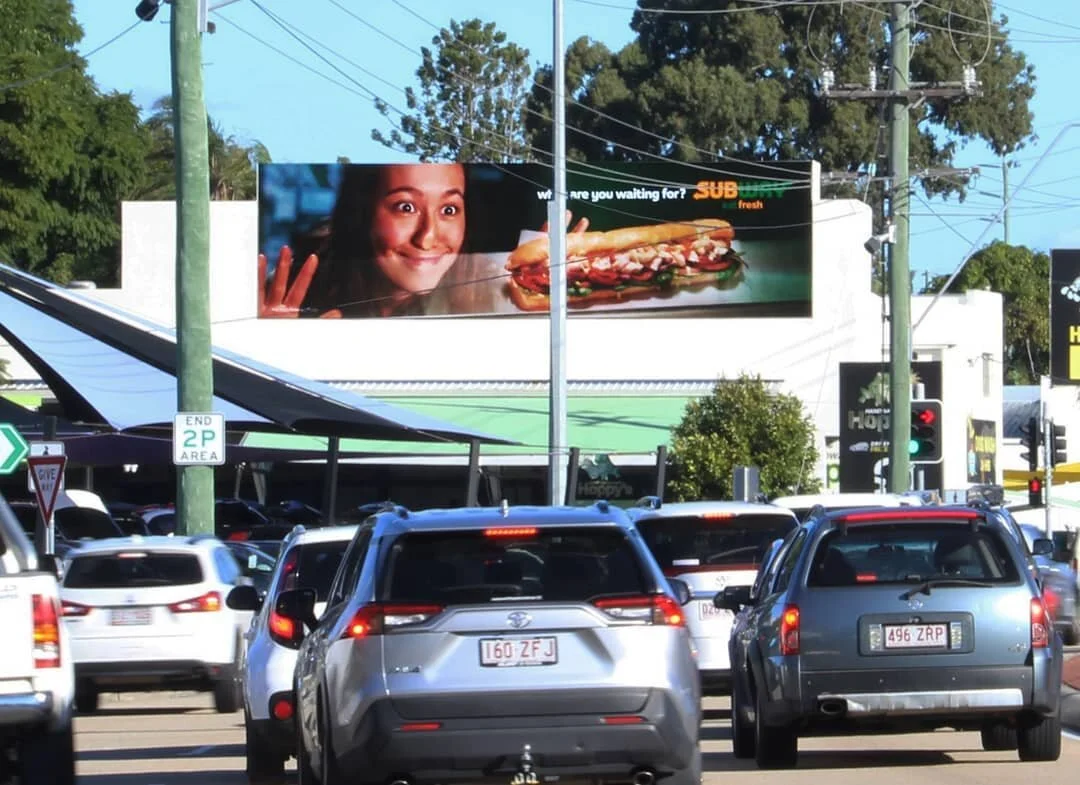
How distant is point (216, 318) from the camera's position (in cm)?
5681

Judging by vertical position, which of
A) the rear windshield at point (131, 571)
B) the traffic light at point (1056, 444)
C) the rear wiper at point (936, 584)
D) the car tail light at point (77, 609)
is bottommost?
the car tail light at point (77, 609)

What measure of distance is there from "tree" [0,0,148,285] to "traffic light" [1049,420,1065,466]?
2753 centimetres

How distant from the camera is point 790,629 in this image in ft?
42.3

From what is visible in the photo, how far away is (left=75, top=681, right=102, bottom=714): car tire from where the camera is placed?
786 inches

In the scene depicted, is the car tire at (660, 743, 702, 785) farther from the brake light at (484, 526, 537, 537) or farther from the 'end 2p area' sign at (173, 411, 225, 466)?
the 'end 2p area' sign at (173, 411, 225, 466)

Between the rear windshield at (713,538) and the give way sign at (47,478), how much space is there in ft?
30.7

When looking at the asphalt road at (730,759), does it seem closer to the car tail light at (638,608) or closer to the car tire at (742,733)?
the car tire at (742,733)

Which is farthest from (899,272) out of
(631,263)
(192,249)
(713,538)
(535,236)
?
(631,263)

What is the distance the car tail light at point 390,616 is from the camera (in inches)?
368

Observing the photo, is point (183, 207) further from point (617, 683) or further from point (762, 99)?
point (762, 99)

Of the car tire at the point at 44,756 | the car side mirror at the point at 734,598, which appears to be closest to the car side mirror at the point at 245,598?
the car side mirror at the point at 734,598

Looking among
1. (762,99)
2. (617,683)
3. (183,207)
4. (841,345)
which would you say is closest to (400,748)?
(617,683)

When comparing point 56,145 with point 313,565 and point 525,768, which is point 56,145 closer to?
point 313,565

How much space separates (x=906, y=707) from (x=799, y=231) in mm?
43031
